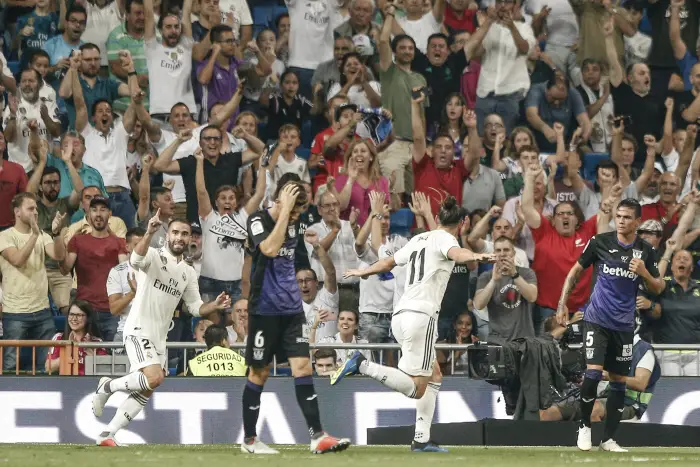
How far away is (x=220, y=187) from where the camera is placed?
1669 centimetres

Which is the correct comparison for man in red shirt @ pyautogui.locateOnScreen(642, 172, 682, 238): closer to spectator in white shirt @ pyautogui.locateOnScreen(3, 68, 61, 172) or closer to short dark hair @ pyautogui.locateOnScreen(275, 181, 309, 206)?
short dark hair @ pyautogui.locateOnScreen(275, 181, 309, 206)

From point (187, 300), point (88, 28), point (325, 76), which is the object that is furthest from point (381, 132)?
point (187, 300)

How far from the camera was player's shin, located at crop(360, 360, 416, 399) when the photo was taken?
36.0 feet

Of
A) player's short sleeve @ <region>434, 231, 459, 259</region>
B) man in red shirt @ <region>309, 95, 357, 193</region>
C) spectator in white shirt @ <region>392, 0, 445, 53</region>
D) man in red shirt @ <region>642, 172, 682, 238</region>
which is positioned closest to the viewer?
player's short sleeve @ <region>434, 231, 459, 259</region>

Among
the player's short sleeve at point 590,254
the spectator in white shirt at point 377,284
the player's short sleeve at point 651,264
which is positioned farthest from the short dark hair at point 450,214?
the spectator in white shirt at point 377,284

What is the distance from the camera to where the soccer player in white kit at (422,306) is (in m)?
11.3

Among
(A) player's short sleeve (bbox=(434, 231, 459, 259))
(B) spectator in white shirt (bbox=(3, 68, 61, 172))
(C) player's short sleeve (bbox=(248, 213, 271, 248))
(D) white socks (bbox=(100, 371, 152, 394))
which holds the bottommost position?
(D) white socks (bbox=(100, 371, 152, 394))

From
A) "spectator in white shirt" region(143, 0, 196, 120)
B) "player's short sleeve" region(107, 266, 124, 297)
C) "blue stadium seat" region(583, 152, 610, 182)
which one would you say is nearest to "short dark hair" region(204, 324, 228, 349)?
"player's short sleeve" region(107, 266, 124, 297)

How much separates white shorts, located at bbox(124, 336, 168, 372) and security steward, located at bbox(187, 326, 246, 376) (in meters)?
1.85

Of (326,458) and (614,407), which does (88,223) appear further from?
(614,407)

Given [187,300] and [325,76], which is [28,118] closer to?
[325,76]

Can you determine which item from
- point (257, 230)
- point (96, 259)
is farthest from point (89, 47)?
point (257, 230)

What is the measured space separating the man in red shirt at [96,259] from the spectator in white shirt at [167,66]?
274 centimetres

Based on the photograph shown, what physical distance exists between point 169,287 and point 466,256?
9.78 ft
